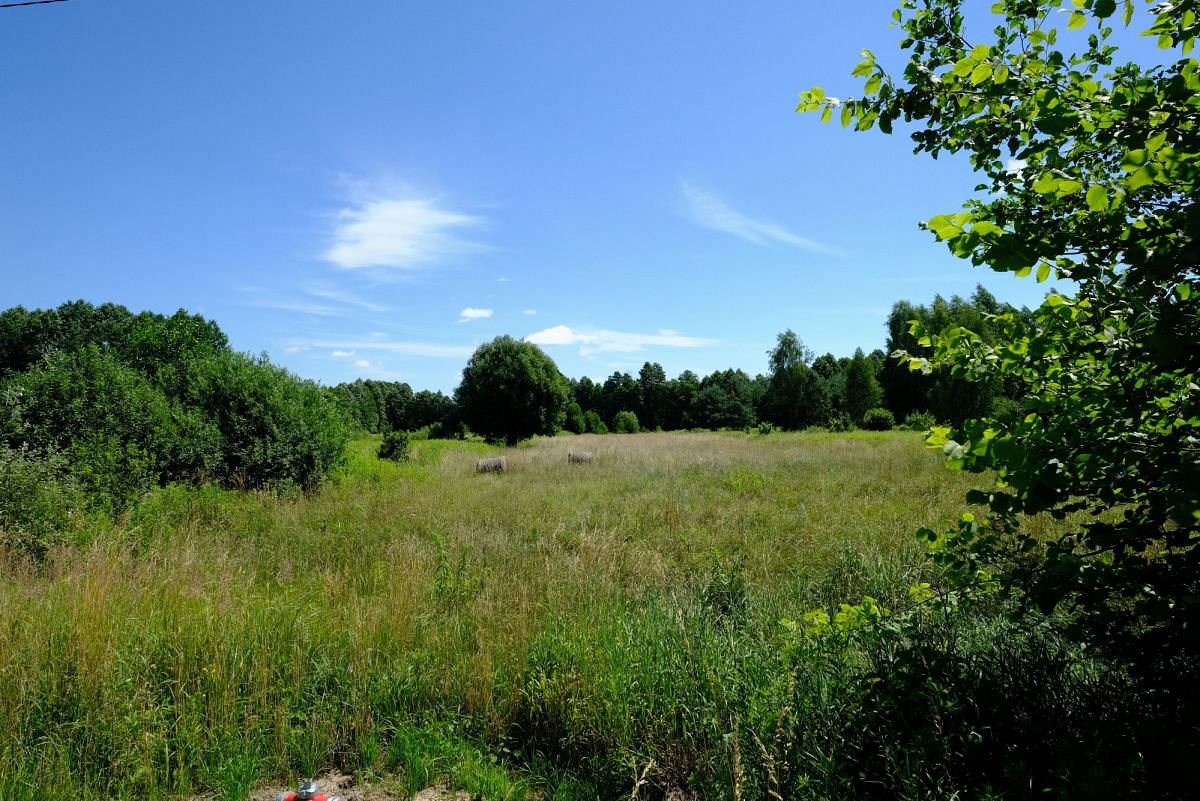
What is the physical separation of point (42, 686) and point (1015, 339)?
5.44 m

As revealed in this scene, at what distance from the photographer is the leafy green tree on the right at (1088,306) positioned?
150 cm

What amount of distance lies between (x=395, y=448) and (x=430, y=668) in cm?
1592

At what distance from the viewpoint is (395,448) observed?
1848 cm

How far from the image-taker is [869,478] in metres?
11.0

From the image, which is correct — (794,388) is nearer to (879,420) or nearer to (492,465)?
(879,420)

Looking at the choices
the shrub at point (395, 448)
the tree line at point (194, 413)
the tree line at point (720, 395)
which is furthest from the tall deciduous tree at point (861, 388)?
the shrub at point (395, 448)

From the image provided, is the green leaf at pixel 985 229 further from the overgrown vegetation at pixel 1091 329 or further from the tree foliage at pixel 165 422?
the tree foliage at pixel 165 422

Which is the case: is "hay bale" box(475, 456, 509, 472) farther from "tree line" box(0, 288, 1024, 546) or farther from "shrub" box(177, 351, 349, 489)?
"shrub" box(177, 351, 349, 489)

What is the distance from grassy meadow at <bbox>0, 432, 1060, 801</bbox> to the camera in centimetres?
284

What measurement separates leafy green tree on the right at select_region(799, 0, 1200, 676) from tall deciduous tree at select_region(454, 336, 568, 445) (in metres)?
27.0

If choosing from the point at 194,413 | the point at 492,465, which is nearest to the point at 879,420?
the point at 492,465

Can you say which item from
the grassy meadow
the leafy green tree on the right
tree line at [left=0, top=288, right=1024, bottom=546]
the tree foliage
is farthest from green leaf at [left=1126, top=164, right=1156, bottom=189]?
the tree foliage

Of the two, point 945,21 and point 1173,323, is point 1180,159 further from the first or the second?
point 945,21

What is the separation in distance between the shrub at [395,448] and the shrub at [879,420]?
26914 millimetres
